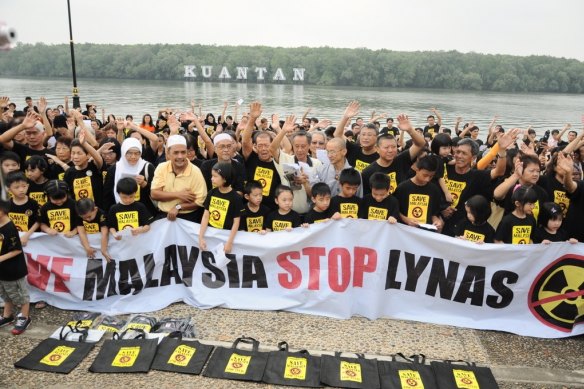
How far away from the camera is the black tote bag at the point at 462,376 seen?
3.88 meters

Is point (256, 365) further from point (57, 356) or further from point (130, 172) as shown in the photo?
point (130, 172)

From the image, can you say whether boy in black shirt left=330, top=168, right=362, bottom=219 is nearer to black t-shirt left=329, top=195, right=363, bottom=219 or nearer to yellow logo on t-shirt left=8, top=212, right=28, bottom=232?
black t-shirt left=329, top=195, right=363, bottom=219

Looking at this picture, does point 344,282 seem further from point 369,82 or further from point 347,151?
point 369,82

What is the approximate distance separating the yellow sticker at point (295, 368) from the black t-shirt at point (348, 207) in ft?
5.66

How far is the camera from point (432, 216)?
17.4 ft

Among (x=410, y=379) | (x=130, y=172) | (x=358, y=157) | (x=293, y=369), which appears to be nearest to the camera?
(x=410, y=379)

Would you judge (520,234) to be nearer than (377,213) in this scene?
Yes

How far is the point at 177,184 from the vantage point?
5.34 metres

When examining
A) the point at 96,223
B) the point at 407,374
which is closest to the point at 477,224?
the point at 407,374

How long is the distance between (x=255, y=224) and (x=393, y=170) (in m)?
1.83

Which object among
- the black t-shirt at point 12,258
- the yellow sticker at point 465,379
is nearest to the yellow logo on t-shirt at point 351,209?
the yellow sticker at point 465,379

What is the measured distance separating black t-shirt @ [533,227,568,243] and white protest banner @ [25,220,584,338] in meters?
0.17

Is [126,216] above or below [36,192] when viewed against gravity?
below

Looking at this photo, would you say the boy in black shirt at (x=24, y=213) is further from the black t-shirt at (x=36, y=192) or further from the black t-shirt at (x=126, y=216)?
the black t-shirt at (x=126, y=216)
